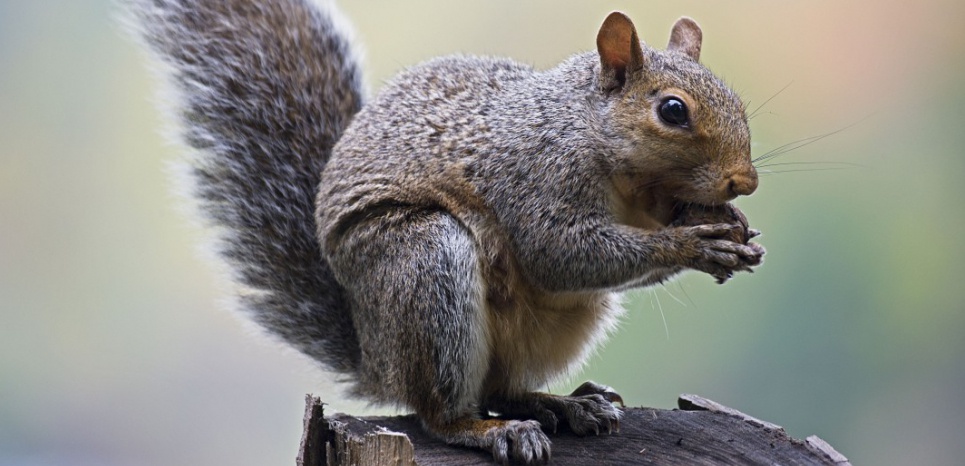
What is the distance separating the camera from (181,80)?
2379 mm

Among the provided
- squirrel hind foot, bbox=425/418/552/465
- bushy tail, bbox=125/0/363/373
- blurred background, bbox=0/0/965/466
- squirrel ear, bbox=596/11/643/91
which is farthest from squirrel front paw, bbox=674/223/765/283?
blurred background, bbox=0/0/965/466

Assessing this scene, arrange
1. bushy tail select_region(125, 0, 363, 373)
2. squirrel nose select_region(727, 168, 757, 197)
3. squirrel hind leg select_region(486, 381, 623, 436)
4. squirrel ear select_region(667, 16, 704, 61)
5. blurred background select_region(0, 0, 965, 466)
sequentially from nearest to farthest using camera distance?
squirrel nose select_region(727, 168, 757, 197) → squirrel hind leg select_region(486, 381, 623, 436) → squirrel ear select_region(667, 16, 704, 61) → bushy tail select_region(125, 0, 363, 373) → blurred background select_region(0, 0, 965, 466)


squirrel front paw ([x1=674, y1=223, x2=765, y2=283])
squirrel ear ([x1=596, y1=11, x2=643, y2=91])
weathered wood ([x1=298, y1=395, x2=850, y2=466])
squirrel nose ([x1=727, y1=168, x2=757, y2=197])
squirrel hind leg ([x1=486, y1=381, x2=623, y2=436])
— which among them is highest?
squirrel ear ([x1=596, y1=11, x2=643, y2=91])

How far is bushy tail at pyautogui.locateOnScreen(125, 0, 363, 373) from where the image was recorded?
89.4 inches

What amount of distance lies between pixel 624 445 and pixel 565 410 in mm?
161

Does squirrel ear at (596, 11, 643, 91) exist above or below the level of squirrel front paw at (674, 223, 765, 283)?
above

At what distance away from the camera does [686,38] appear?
2.10 meters

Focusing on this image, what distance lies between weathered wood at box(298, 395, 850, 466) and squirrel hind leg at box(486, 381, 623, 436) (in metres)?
0.03

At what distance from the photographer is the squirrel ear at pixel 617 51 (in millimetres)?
1862

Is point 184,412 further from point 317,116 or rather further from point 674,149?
Answer: point 674,149

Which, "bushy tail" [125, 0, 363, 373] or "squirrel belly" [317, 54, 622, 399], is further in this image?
"bushy tail" [125, 0, 363, 373]

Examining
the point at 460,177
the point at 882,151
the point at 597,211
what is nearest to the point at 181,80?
the point at 460,177

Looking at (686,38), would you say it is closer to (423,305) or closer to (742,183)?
(742,183)

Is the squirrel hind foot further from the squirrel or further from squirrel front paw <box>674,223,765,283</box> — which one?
squirrel front paw <box>674,223,765,283</box>
